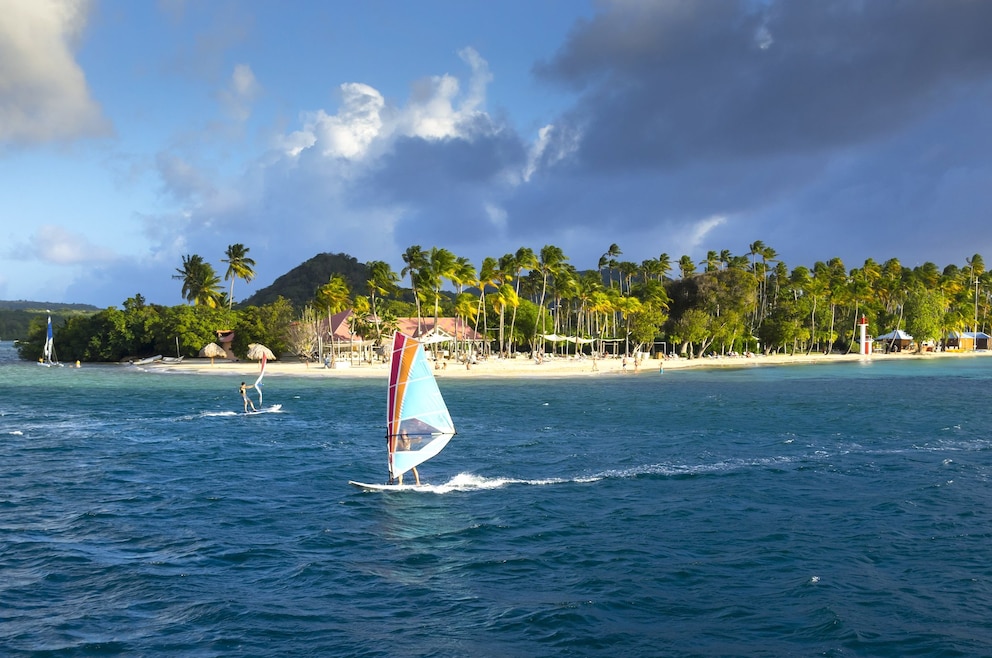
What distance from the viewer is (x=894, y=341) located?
480 ft

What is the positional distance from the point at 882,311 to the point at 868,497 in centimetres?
14277

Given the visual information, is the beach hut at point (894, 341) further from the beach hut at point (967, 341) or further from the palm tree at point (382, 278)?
the palm tree at point (382, 278)

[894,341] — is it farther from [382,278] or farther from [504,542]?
[504,542]

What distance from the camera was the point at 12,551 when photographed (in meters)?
18.1

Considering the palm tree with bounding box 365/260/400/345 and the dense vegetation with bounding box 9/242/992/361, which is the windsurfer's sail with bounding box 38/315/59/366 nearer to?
the dense vegetation with bounding box 9/242/992/361

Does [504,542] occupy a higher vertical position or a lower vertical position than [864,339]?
lower

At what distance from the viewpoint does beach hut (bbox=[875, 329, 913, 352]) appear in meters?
143

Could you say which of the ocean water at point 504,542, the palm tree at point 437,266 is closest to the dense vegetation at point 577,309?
the palm tree at point 437,266

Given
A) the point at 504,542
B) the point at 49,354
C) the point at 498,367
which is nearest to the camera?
the point at 504,542

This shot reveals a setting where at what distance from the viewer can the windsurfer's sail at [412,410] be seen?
2209 cm

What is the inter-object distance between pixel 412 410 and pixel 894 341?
147 meters

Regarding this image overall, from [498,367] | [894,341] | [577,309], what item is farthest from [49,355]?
[894,341]

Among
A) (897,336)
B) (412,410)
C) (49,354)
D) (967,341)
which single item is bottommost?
(412,410)

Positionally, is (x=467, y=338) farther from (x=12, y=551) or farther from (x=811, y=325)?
(x=12, y=551)
